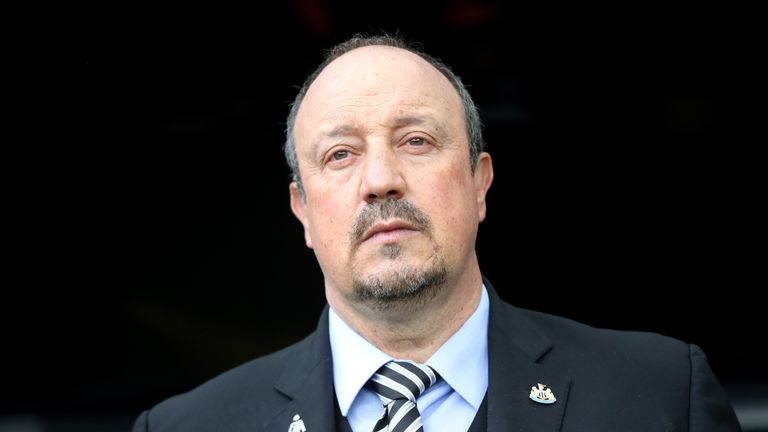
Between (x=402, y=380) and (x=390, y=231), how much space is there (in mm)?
362

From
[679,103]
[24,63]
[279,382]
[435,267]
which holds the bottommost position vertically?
[279,382]

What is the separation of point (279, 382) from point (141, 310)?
1579 millimetres

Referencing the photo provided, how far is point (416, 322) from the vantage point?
2551 mm

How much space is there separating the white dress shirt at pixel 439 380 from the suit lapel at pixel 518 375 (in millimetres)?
44

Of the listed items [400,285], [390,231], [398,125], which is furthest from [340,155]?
[400,285]

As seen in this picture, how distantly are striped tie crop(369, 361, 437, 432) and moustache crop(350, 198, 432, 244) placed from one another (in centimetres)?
33

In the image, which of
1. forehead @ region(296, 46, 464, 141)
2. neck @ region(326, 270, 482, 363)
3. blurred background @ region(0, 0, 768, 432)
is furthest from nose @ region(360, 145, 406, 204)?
blurred background @ region(0, 0, 768, 432)

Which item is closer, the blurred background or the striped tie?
the striped tie

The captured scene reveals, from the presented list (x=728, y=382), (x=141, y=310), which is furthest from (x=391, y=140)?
(x=728, y=382)

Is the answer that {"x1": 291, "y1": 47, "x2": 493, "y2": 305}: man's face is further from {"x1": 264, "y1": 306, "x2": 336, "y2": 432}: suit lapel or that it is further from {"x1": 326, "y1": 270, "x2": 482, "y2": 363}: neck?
A: {"x1": 264, "y1": 306, "x2": 336, "y2": 432}: suit lapel

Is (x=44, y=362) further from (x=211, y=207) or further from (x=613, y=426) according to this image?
(x=613, y=426)

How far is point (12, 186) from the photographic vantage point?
3.94 meters

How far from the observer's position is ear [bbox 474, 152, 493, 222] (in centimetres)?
278

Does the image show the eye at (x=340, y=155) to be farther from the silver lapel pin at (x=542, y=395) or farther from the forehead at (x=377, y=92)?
the silver lapel pin at (x=542, y=395)
